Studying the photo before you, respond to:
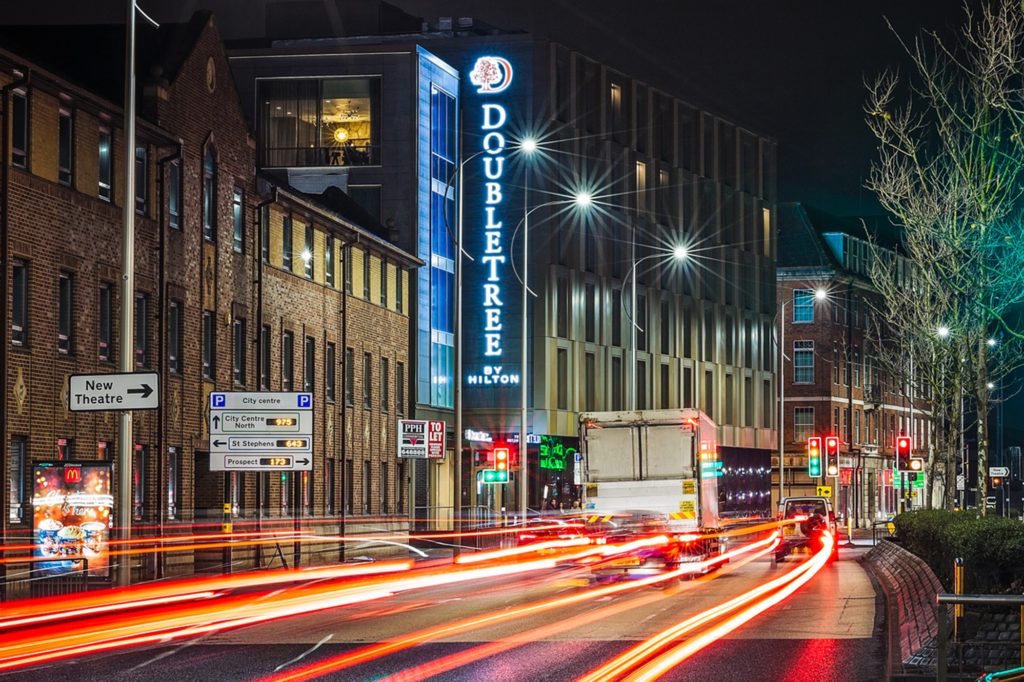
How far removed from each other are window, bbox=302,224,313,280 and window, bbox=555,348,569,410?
27022 mm

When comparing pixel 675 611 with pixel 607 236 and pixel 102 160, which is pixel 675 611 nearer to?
pixel 102 160

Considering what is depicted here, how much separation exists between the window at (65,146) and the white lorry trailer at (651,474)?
38.9 feet

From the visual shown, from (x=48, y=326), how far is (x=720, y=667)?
68.6ft

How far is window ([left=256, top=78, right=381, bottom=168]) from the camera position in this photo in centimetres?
7169

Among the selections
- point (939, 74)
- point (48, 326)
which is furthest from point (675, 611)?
point (48, 326)

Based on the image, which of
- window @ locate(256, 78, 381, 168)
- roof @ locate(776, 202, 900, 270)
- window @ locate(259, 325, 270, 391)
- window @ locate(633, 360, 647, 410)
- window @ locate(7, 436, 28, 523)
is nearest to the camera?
window @ locate(7, 436, 28, 523)

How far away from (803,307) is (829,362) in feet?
13.6

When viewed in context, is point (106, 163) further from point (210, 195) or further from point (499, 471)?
point (499, 471)

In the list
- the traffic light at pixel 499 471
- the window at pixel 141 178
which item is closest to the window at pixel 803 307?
the traffic light at pixel 499 471

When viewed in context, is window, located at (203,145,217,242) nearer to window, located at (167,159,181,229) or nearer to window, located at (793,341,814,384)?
window, located at (167,159,181,229)

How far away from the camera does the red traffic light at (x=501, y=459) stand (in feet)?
166

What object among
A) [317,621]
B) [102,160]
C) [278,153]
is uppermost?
[278,153]

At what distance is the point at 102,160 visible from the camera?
123 feet

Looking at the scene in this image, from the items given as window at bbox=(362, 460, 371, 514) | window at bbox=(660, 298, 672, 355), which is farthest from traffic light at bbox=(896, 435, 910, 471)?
window at bbox=(660, 298, 672, 355)
